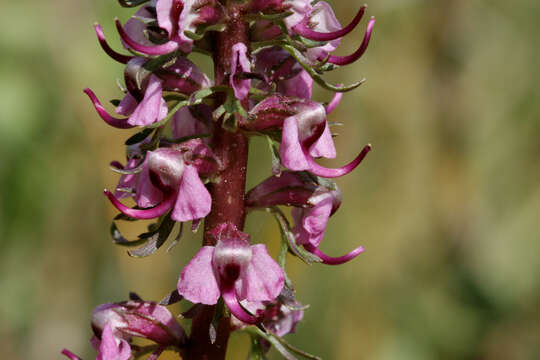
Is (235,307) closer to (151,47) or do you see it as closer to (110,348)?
(110,348)

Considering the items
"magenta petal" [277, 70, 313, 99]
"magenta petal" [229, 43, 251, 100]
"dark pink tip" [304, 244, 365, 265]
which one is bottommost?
"dark pink tip" [304, 244, 365, 265]

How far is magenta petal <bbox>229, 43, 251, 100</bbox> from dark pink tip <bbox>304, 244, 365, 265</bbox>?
17.5 inches

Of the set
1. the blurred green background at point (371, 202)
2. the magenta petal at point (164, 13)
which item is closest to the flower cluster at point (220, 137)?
the magenta petal at point (164, 13)

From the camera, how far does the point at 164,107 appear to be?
65.9 inches

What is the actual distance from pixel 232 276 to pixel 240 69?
0.46 m

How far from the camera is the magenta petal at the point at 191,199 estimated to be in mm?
1585

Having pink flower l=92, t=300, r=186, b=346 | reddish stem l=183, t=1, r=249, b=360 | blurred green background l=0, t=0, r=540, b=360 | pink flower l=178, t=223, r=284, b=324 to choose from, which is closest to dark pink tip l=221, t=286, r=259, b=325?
pink flower l=178, t=223, r=284, b=324

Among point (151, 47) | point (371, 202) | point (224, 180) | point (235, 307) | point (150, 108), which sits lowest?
point (371, 202)

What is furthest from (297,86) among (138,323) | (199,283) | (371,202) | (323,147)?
(371,202)

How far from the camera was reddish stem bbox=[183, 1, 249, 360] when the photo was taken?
1.70m

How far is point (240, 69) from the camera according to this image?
1.64 m

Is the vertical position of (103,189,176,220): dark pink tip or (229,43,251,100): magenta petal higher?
(229,43,251,100): magenta petal

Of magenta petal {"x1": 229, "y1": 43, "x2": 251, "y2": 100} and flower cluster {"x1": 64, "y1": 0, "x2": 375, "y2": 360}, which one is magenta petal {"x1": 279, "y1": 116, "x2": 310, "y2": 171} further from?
magenta petal {"x1": 229, "y1": 43, "x2": 251, "y2": 100}

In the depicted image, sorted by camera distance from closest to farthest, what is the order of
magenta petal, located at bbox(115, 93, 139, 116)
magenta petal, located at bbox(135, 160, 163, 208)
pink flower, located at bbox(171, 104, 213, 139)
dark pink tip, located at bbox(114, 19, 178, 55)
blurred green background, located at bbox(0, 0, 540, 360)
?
dark pink tip, located at bbox(114, 19, 178, 55), magenta petal, located at bbox(135, 160, 163, 208), magenta petal, located at bbox(115, 93, 139, 116), pink flower, located at bbox(171, 104, 213, 139), blurred green background, located at bbox(0, 0, 540, 360)
